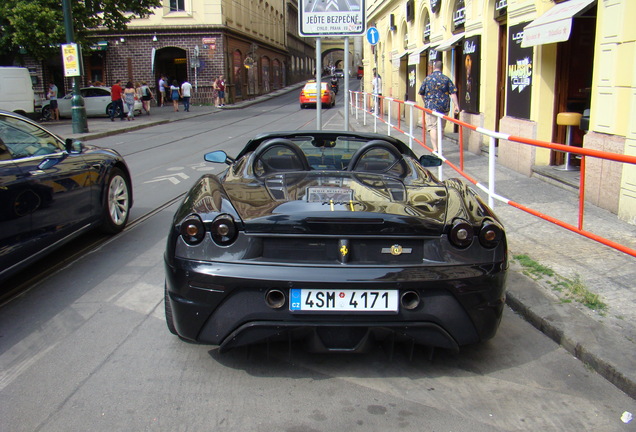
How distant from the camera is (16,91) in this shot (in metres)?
24.2

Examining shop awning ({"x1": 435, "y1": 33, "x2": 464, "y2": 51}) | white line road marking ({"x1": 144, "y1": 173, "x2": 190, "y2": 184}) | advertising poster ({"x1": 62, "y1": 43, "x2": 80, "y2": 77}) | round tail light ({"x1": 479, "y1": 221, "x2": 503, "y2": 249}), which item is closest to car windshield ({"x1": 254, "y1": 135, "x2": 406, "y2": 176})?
round tail light ({"x1": 479, "y1": 221, "x2": 503, "y2": 249})

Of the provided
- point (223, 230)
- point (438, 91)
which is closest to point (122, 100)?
point (438, 91)

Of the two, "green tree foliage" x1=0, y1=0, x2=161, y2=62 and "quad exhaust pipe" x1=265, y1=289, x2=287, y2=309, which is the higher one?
"green tree foliage" x1=0, y1=0, x2=161, y2=62

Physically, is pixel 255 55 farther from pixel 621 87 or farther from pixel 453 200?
pixel 453 200

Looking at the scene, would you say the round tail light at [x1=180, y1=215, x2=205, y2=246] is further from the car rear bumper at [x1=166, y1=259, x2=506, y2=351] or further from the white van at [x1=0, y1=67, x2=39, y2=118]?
the white van at [x1=0, y1=67, x2=39, y2=118]

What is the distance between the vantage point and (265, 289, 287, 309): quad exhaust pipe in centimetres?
306

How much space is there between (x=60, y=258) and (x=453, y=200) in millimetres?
3973

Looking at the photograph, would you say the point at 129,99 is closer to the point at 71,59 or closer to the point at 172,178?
the point at 71,59

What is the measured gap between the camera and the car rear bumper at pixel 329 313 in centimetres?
305

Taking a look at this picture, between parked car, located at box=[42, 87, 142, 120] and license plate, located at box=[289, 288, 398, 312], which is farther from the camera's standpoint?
parked car, located at box=[42, 87, 142, 120]

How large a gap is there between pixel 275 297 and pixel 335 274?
333mm

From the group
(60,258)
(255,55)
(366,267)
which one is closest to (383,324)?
(366,267)

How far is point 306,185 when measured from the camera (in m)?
3.73

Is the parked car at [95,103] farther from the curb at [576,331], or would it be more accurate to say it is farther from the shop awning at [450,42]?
the curb at [576,331]
